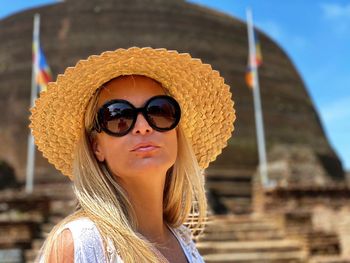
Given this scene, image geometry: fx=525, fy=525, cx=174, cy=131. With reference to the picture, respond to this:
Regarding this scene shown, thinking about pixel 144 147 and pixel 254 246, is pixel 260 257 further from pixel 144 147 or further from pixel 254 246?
pixel 144 147

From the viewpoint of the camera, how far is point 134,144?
1.55 meters

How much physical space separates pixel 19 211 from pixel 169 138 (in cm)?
1021

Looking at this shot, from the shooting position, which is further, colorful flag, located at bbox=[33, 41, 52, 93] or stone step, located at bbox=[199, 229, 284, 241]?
colorful flag, located at bbox=[33, 41, 52, 93]

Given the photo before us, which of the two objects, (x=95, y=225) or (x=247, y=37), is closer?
(x=95, y=225)

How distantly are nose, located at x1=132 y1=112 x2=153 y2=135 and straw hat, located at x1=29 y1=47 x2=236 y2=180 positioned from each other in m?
0.17

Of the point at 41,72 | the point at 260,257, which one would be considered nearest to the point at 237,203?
the point at 41,72

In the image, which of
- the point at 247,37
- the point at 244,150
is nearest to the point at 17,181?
the point at 244,150

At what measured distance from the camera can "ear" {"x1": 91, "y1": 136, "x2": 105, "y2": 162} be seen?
1.63 meters

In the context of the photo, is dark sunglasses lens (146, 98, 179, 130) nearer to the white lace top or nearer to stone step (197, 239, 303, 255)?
the white lace top

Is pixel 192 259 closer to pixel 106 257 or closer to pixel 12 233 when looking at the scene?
pixel 106 257

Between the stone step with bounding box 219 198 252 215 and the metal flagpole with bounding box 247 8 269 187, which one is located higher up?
the metal flagpole with bounding box 247 8 269 187

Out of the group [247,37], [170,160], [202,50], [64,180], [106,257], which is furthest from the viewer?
[247,37]

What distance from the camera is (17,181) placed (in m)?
14.3

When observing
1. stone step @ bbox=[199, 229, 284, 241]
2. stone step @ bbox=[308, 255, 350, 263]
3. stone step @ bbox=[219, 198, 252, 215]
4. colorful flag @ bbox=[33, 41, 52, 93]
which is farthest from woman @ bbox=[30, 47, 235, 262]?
stone step @ bbox=[219, 198, 252, 215]
